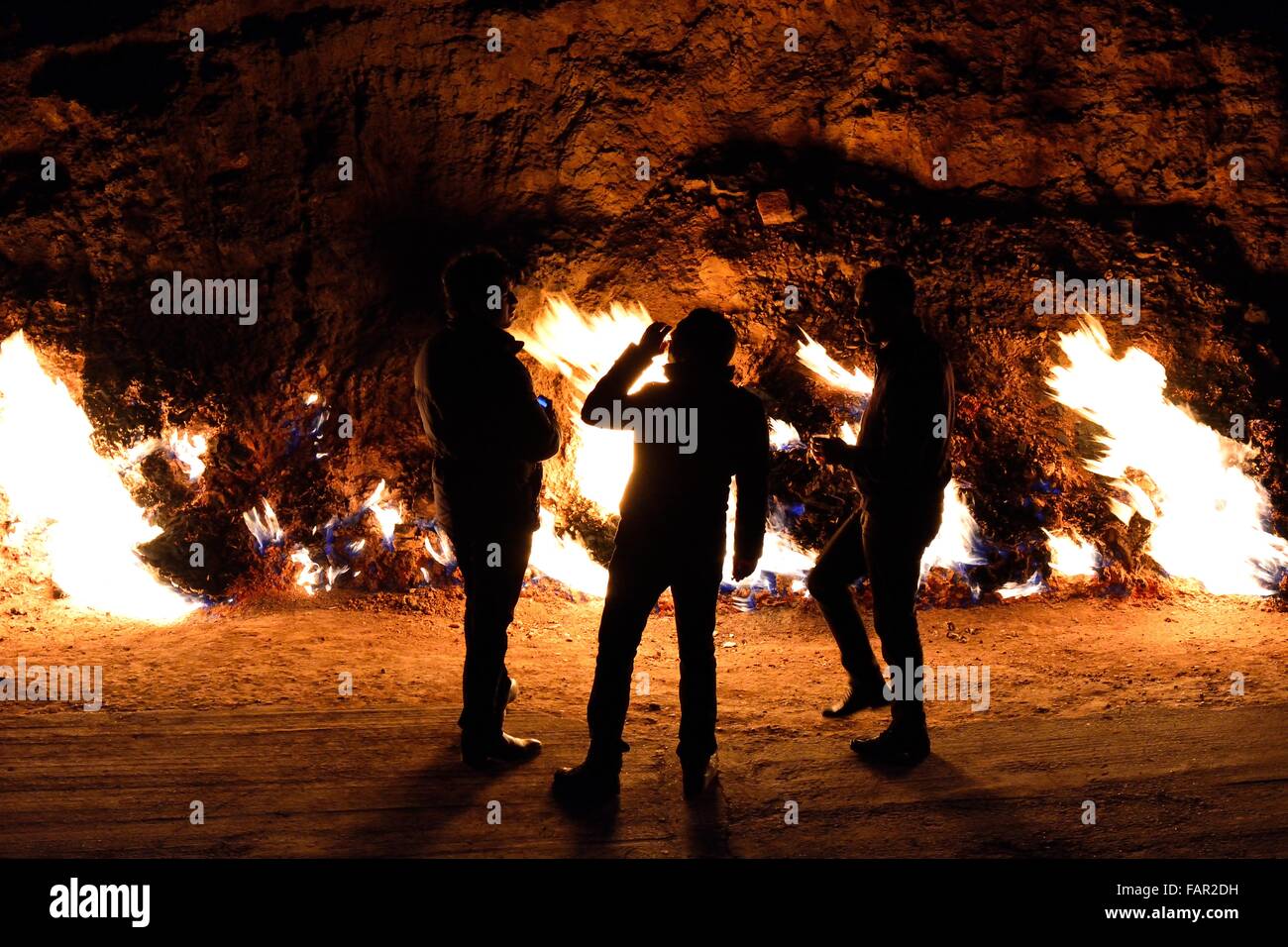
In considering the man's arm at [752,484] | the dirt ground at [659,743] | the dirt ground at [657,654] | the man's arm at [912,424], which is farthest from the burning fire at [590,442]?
the man's arm at [752,484]

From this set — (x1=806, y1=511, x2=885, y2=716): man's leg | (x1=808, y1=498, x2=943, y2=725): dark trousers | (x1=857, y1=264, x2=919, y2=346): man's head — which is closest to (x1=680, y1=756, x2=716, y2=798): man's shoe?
(x1=808, y1=498, x2=943, y2=725): dark trousers

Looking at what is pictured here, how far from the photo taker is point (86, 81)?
8078 mm

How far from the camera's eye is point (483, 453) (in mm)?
4680

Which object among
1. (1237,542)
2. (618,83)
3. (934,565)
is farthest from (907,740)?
(618,83)

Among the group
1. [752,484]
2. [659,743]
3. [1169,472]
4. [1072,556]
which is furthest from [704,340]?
[1169,472]

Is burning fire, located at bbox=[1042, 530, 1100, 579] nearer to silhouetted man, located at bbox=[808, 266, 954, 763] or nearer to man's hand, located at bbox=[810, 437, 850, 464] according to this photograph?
silhouetted man, located at bbox=[808, 266, 954, 763]

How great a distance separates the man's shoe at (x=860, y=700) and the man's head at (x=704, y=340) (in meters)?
2.14

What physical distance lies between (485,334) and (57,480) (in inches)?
215

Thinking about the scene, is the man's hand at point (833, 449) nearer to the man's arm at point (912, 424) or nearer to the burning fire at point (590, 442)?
the man's arm at point (912, 424)

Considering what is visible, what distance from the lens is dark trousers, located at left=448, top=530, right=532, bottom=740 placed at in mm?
4734

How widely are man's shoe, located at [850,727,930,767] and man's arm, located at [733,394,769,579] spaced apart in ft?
3.67

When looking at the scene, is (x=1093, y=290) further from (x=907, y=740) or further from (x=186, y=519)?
(x=186, y=519)

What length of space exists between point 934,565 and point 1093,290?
7.81ft

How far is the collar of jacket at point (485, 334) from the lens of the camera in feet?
15.2
